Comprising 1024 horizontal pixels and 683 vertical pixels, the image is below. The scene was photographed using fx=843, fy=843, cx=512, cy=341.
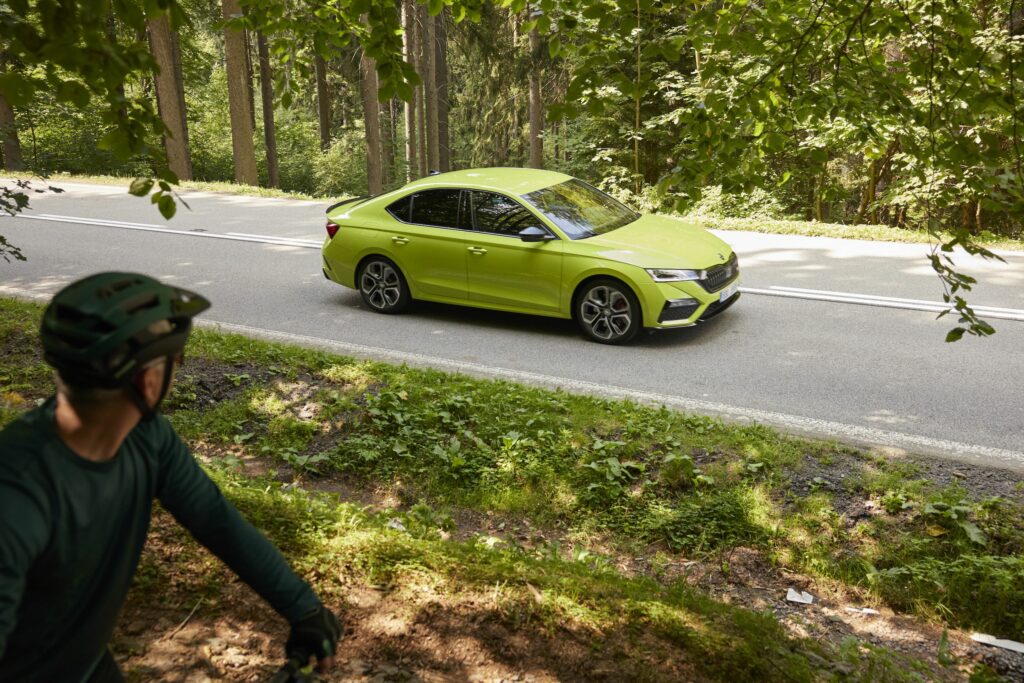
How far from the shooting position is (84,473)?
1706 mm

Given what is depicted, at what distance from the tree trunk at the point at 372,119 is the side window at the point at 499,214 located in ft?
54.7

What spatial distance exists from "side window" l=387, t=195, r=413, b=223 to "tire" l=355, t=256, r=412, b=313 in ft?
1.86

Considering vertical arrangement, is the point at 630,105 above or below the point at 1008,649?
above

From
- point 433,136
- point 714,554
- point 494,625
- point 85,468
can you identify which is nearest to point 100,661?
point 85,468

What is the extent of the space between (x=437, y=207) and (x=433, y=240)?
0.40 metres

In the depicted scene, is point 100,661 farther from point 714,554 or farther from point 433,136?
point 433,136

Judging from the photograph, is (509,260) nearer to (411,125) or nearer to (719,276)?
(719,276)

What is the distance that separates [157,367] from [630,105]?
23832 mm

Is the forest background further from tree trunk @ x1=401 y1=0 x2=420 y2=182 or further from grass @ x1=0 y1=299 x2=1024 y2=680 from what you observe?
tree trunk @ x1=401 y1=0 x2=420 y2=182

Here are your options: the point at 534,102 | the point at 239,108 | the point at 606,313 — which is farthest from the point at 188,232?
the point at 534,102

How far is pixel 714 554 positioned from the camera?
530cm

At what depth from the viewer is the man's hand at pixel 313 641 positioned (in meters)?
2.20

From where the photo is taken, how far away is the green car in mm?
9094

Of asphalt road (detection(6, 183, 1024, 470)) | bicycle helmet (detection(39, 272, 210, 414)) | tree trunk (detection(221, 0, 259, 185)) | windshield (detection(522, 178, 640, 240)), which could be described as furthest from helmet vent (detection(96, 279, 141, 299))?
tree trunk (detection(221, 0, 259, 185))
